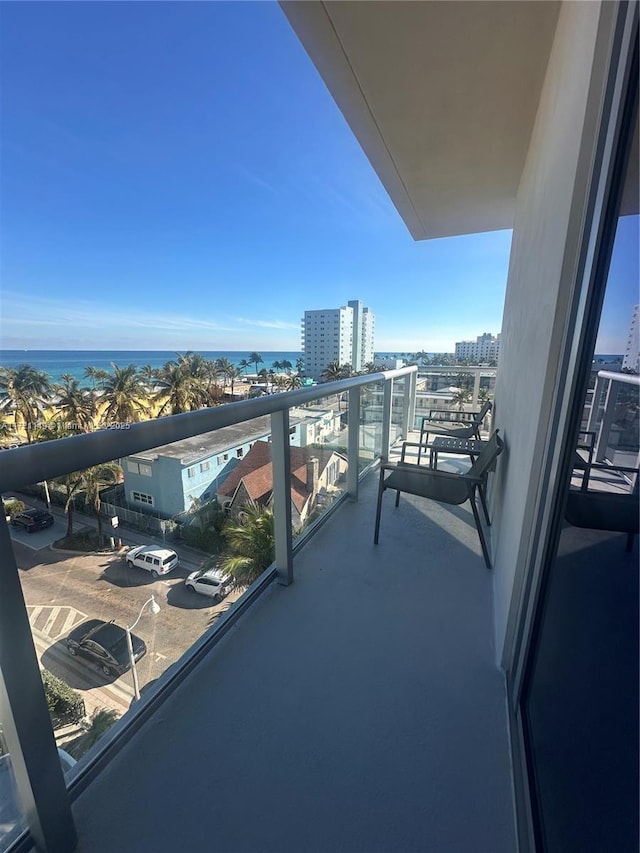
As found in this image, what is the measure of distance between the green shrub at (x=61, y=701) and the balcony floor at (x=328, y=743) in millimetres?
230

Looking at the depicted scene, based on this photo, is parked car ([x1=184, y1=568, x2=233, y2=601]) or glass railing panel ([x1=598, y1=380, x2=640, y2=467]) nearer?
glass railing panel ([x1=598, y1=380, x2=640, y2=467])

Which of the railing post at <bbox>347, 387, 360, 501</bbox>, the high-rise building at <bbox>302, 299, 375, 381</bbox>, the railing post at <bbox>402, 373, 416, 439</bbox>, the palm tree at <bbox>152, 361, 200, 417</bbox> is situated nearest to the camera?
the railing post at <bbox>347, 387, 360, 501</bbox>

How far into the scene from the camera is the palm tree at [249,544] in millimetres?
1550

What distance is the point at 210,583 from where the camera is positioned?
1.46 meters

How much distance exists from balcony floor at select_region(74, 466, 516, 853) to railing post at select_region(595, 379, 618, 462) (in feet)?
3.30

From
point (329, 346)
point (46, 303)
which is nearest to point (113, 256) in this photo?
point (46, 303)

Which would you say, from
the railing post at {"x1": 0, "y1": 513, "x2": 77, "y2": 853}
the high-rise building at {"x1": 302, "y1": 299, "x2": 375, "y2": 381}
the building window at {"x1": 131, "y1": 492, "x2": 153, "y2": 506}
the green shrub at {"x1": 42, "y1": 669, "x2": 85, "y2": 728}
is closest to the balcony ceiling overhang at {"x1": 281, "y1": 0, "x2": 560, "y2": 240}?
the building window at {"x1": 131, "y1": 492, "x2": 153, "y2": 506}

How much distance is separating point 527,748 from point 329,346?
75.8 ft

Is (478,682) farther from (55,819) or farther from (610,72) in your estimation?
(610,72)

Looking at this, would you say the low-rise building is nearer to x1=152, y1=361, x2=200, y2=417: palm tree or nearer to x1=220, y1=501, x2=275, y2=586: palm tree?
x1=220, y1=501, x2=275, y2=586: palm tree

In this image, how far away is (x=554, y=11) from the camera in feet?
4.48

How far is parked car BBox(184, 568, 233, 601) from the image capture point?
4.42ft

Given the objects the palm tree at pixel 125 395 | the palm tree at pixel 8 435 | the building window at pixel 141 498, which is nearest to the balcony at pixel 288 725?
the building window at pixel 141 498


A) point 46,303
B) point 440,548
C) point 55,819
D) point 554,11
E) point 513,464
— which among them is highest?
point 46,303
